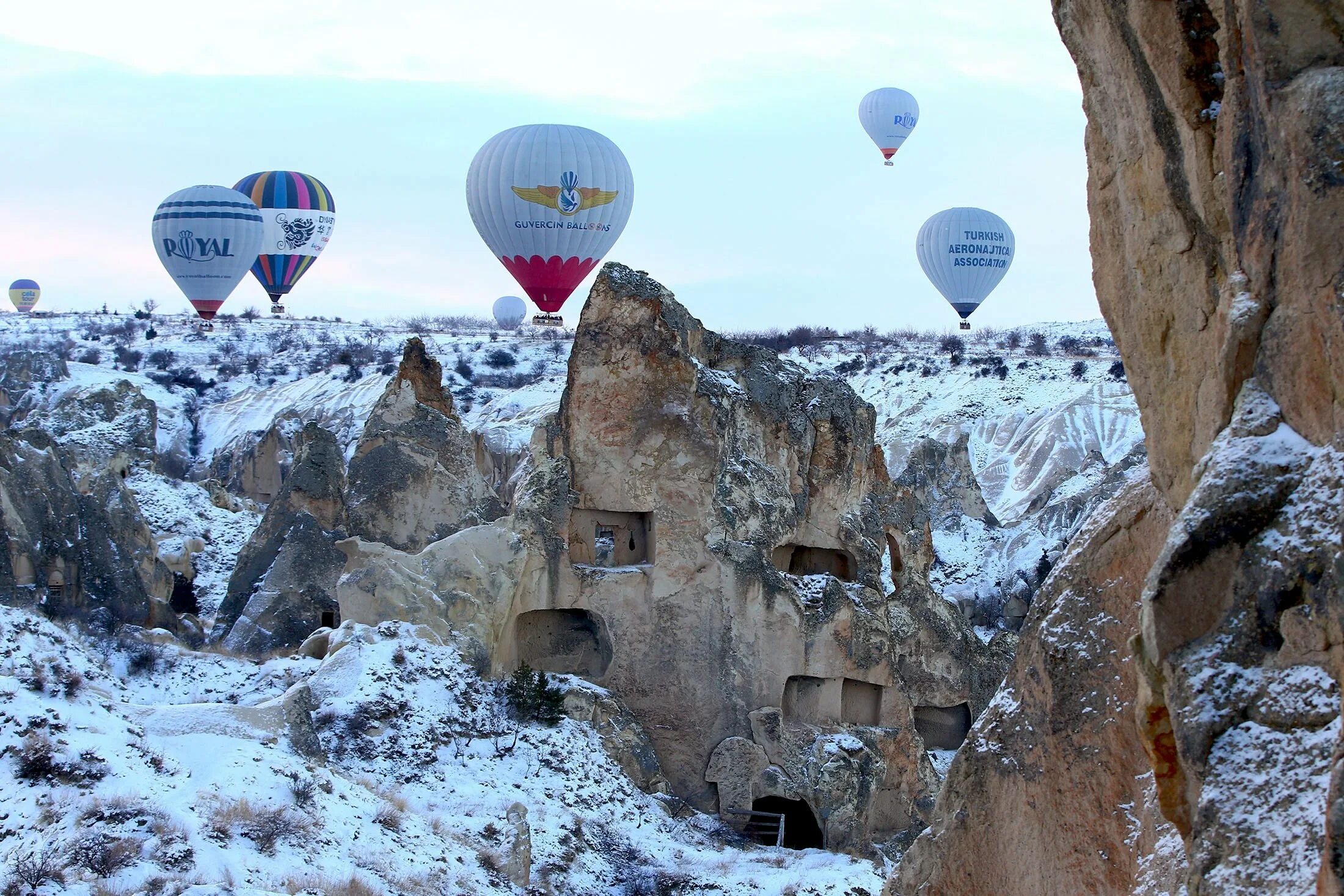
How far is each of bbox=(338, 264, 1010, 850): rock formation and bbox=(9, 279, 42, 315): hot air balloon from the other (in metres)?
73.4

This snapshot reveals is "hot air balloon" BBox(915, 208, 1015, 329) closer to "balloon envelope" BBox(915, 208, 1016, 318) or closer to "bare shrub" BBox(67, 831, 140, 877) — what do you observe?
"balloon envelope" BBox(915, 208, 1016, 318)

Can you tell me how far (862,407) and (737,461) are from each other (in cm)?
281

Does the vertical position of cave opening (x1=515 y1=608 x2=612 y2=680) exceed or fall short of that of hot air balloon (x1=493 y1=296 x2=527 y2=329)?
it falls short

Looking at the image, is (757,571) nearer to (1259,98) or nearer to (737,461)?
(737,461)

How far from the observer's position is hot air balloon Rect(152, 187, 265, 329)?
5259 centimetres

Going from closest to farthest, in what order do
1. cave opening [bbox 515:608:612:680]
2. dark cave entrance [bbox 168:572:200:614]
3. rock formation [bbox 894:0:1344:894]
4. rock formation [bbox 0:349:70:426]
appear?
rock formation [bbox 894:0:1344:894] < cave opening [bbox 515:608:612:680] < dark cave entrance [bbox 168:572:200:614] < rock formation [bbox 0:349:70:426]

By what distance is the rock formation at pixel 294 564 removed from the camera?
756 inches

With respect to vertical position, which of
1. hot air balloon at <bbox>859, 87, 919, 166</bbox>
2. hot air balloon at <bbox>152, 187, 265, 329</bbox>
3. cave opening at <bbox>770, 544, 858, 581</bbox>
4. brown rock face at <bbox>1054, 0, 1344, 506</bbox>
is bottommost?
cave opening at <bbox>770, 544, 858, 581</bbox>

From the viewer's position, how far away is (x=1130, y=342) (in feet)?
18.5

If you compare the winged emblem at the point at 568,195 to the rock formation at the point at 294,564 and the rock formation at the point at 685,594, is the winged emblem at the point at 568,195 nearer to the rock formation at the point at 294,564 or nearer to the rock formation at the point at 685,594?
the rock formation at the point at 294,564

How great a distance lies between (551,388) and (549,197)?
950 cm

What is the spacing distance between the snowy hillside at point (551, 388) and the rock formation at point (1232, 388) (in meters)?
27.4

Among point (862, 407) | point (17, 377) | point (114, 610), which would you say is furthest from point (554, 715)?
point (17, 377)

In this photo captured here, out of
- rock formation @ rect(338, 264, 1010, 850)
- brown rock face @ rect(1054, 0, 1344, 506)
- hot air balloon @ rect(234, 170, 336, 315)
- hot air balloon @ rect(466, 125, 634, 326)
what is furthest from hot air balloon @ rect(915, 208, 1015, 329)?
brown rock face @ rect(1054, 0, 1344, 506)
